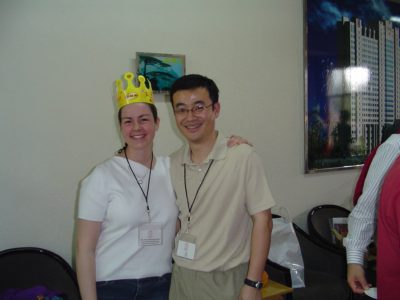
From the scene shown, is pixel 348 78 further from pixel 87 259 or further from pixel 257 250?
pixel 87 259

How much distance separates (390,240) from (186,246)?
0.79 m

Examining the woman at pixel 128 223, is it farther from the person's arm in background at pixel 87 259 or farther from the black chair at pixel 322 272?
the black chair at pixel 322 272

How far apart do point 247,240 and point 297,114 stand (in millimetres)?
1827

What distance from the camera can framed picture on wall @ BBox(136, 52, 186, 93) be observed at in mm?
2445

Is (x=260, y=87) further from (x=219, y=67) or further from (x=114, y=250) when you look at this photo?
(x=114, y=250)

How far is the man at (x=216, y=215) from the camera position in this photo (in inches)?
61.1

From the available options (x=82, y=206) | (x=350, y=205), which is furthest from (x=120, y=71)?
(x=350, y=205)

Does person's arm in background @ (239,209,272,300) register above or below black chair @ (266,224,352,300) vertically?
above

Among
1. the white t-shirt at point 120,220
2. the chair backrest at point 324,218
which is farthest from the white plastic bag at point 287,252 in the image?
the white t-shirt at point 120,220

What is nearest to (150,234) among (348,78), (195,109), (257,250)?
(257,250)

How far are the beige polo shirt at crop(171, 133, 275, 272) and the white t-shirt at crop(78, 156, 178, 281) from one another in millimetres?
133

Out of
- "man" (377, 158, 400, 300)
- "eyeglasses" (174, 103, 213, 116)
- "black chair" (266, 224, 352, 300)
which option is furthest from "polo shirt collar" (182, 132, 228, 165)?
"black chair" (266, 224, 352, 300)

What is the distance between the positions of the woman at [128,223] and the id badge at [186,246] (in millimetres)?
77

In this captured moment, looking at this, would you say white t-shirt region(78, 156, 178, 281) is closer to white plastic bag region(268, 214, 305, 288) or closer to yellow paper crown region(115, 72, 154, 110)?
yellow paper crown region(115, 72, 154, 110)
